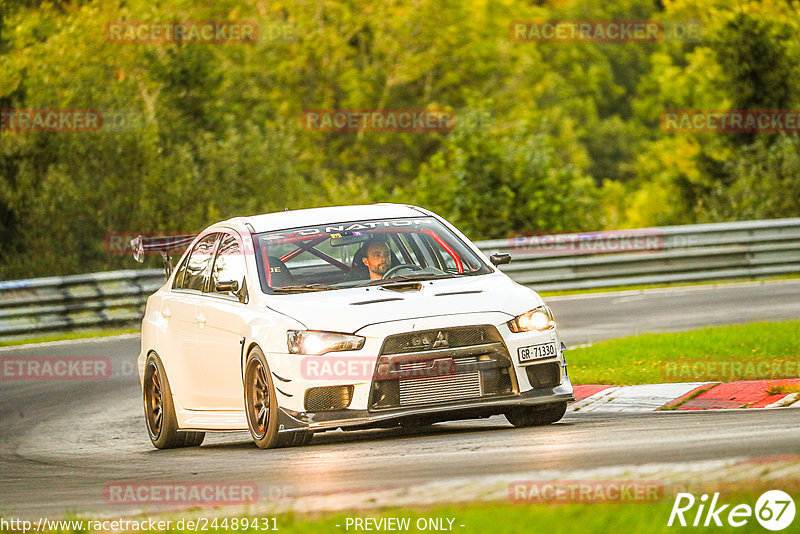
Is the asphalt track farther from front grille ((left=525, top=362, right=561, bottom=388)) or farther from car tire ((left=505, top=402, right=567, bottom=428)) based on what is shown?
front grille ((left=525, top=362, right=561, bottom=388))

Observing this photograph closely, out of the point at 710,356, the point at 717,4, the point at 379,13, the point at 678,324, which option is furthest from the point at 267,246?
the point at 717,4

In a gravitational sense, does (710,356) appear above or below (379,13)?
below

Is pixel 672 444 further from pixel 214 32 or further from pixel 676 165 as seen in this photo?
pixel 676 165

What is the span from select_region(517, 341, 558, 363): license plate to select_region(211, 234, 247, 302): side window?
1.99 meters

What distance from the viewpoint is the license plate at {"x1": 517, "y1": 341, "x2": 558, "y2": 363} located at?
9.63 metres

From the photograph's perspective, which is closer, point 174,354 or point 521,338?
point 521,338

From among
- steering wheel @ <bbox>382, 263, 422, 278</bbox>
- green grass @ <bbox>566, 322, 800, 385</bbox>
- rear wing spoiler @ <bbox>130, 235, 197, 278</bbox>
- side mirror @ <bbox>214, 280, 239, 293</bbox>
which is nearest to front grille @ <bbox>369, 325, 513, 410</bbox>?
steering wheel @ <bbox>382, 263, 422, 278</bbox>

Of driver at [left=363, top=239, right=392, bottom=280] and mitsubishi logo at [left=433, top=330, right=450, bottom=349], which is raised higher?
driver at [left=363, top=239, right=392, bottom=280]

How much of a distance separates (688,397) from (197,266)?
3896 millimetres

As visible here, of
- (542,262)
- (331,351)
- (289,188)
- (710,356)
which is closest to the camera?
(331,351)

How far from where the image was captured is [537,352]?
9.72m

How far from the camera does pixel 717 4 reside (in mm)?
56312

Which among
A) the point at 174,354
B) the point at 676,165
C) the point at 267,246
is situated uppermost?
the point at 267,246

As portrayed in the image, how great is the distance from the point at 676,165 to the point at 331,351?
42568mm
